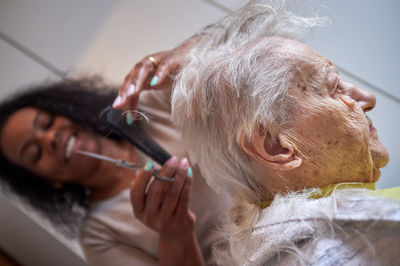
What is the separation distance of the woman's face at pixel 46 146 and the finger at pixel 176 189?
10.6 inches

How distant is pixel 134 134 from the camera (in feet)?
2.54

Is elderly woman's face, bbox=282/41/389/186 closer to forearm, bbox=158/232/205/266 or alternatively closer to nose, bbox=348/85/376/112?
nose, bbox=348/85/376/112

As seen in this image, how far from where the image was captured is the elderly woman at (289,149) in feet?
1.46

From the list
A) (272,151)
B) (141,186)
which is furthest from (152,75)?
(272,151)

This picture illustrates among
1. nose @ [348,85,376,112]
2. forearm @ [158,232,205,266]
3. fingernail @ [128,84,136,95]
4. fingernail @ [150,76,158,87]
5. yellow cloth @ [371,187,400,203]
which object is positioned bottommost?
forearm @ [158,232,205,266]

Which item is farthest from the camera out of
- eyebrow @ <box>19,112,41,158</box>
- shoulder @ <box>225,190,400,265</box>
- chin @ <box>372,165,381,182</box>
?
eyebrow @ <box>19,112,41,158</box>

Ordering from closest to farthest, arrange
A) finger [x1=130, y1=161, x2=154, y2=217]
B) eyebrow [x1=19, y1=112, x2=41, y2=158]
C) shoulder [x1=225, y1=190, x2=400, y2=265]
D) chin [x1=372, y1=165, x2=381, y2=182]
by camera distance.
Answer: shoulder [x1=225, y1=190, x2=400, y2=265]
chin [x1=372, y1=165, x2=381, y2=182]
finger [x1=130, y1=161, x2=154, y2=217]
eyebrow [x1=19, y1=112, x2=41, y2=158]

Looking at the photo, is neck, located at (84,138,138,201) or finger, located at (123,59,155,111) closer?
finger, located at (123,59,155,111)

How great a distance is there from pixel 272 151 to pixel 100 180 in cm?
56

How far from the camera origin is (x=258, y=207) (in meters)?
0.57

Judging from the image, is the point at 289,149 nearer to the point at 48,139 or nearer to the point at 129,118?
the point at 129,118

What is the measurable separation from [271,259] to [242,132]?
0.72ft

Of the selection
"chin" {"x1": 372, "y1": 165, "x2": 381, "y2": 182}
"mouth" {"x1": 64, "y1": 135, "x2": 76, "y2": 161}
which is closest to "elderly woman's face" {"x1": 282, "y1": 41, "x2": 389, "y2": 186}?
"chin" {"x1": 372, "y1": 165, "x2": 381, "y2": 182}

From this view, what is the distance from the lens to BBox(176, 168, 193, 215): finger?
0.73 meters
